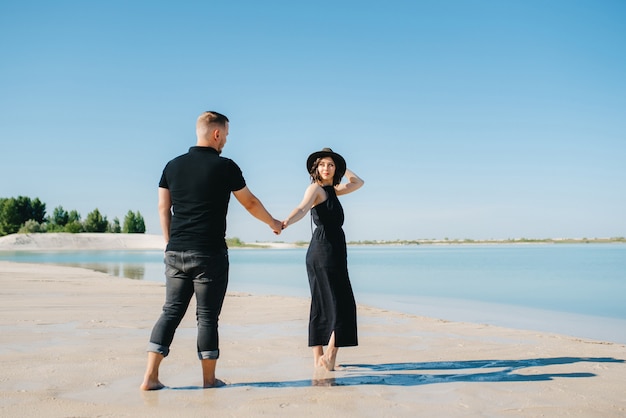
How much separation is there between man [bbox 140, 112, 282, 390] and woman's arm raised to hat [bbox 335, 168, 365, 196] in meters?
1.48

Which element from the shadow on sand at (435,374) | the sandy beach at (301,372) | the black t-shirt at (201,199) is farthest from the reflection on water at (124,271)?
the black t-shirt at (201,199)

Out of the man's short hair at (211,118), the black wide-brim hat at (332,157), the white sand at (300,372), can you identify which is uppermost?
the man's short hair at (211,118)

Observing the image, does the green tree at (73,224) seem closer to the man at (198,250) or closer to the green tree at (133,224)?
the green tree at (133,224)

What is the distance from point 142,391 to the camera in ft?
13.4

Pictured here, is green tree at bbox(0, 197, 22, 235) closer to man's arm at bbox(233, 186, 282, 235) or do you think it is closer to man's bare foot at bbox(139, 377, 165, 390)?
man's bare foot at bbox(139, 377, 165, 390)

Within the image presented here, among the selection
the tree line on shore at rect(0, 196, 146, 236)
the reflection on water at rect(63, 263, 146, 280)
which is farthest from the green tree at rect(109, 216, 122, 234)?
the reflection on water at rect(63, 263, 146, 280)

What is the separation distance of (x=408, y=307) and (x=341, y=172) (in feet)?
22.9

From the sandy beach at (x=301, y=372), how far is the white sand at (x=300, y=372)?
0.5 inches

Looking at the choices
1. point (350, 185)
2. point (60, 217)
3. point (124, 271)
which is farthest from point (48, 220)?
point (350, 185)

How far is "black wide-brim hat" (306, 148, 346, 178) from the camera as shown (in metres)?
5.32

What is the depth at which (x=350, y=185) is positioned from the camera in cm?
556

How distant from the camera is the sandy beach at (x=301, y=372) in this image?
146 inches

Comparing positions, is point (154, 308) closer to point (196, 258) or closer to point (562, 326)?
point (196, 258)

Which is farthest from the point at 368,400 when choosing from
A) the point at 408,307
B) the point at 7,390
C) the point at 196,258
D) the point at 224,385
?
the point at 408,307
